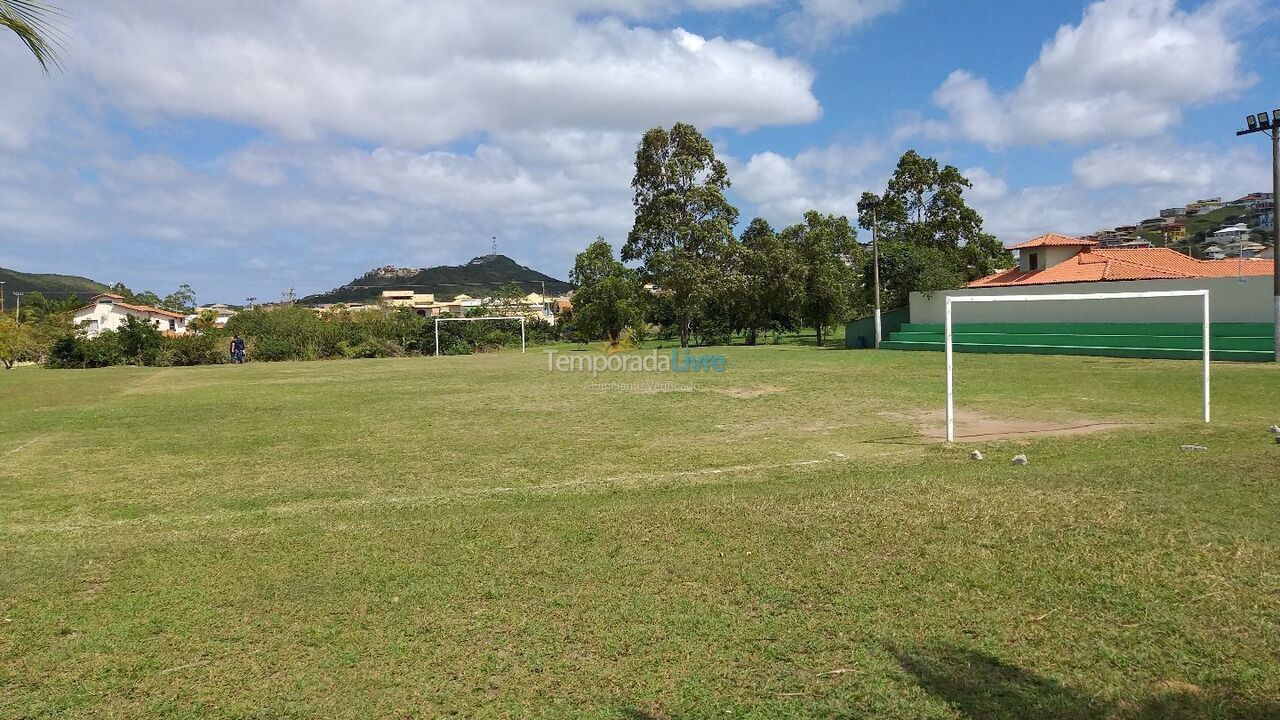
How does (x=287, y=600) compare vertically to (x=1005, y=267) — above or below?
below

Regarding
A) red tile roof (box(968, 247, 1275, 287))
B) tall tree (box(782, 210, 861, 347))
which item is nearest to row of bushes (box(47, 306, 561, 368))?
tall tree (box(782, 210, 861, 347))

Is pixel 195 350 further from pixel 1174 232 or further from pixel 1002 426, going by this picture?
pixel 1174 232

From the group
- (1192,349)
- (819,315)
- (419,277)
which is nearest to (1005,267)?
(819,315)

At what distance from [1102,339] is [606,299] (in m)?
23.7

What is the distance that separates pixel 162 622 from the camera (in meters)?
3.82

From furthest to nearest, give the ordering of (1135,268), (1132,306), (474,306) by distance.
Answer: (474,306) → (1135,268) → (1132,306)

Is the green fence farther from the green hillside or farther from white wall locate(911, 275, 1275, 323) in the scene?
the green hillside

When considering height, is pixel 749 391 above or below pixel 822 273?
below

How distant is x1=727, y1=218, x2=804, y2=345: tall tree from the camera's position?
38719 mm

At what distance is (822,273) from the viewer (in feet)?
125

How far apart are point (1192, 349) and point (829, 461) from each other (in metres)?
18.4

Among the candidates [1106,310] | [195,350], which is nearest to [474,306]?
[195,350]

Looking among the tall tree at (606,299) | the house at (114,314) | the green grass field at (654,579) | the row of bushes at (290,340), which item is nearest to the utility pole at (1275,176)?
the green grass field at (654,579)

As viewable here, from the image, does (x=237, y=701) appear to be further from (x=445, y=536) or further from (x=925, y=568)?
(x=925, y=568)
